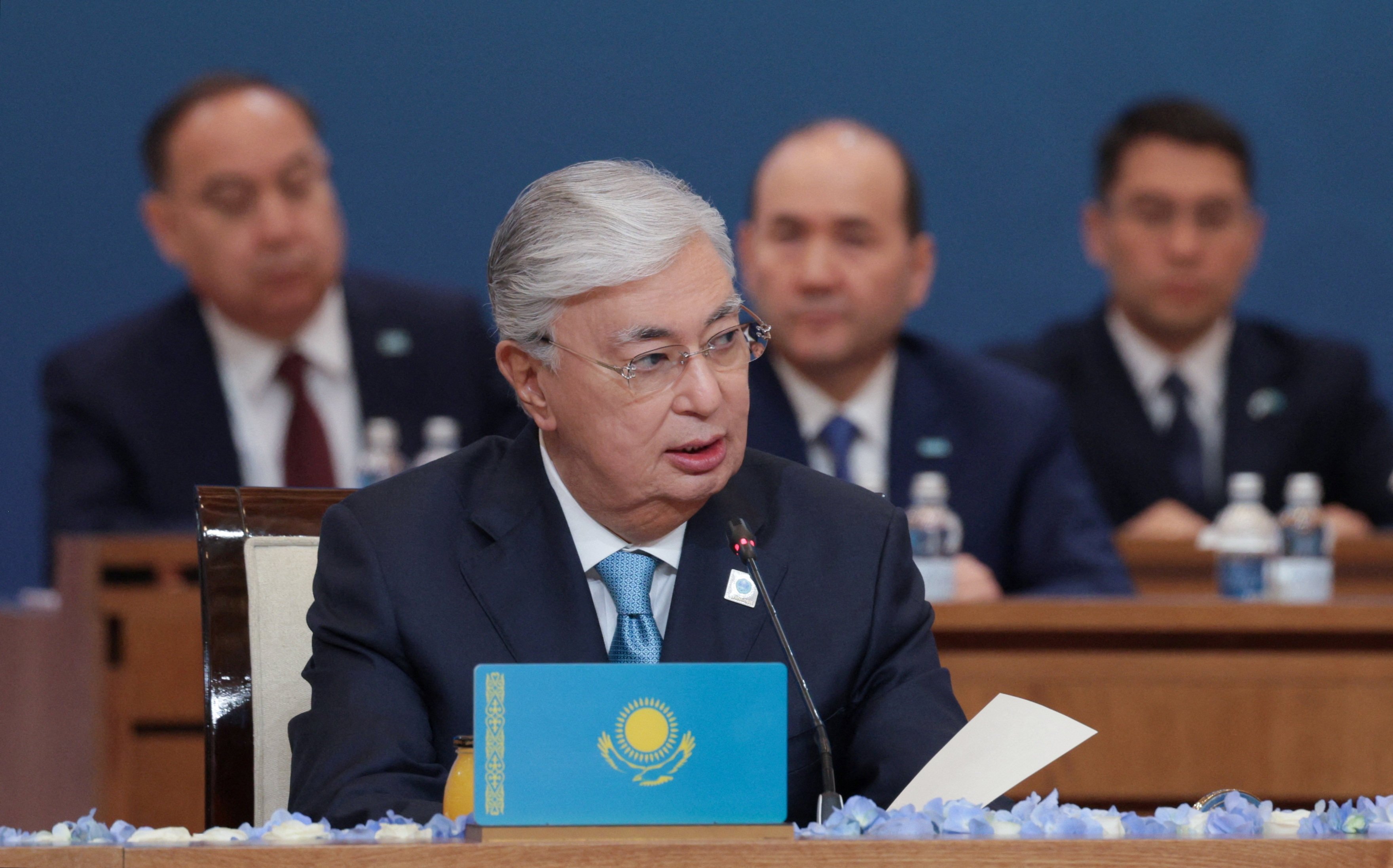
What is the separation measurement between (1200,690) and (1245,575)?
1.35 ft

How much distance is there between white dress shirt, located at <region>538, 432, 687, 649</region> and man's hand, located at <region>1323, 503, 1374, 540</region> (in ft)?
8.38

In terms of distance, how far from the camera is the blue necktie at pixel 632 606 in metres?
1.73

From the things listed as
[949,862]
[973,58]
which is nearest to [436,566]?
[949,862]

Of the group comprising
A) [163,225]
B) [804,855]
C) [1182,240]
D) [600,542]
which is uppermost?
[163,225]

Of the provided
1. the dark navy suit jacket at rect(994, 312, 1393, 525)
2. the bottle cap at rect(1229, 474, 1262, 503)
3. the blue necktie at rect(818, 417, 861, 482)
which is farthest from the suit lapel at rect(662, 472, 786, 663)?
the dark navy suit jacket at rect(994, 312, 1393, 525)

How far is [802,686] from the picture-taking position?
1.42 metres

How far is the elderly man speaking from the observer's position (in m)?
1.68

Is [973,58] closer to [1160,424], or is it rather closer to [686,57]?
[686,57]

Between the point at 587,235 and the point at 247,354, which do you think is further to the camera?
the point at 247,354

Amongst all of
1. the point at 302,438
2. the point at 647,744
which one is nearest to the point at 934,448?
the point at 302,438

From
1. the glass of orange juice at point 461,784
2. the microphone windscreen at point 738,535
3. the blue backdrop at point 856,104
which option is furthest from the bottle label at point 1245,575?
the glass of orange juice at point 461,784

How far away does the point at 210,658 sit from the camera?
5.73 ft

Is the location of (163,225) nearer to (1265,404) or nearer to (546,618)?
(1265,404)

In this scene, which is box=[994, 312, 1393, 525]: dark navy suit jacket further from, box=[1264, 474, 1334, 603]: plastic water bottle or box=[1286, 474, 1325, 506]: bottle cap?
box=[1286, 474, 1325, 506]: bottle cap
